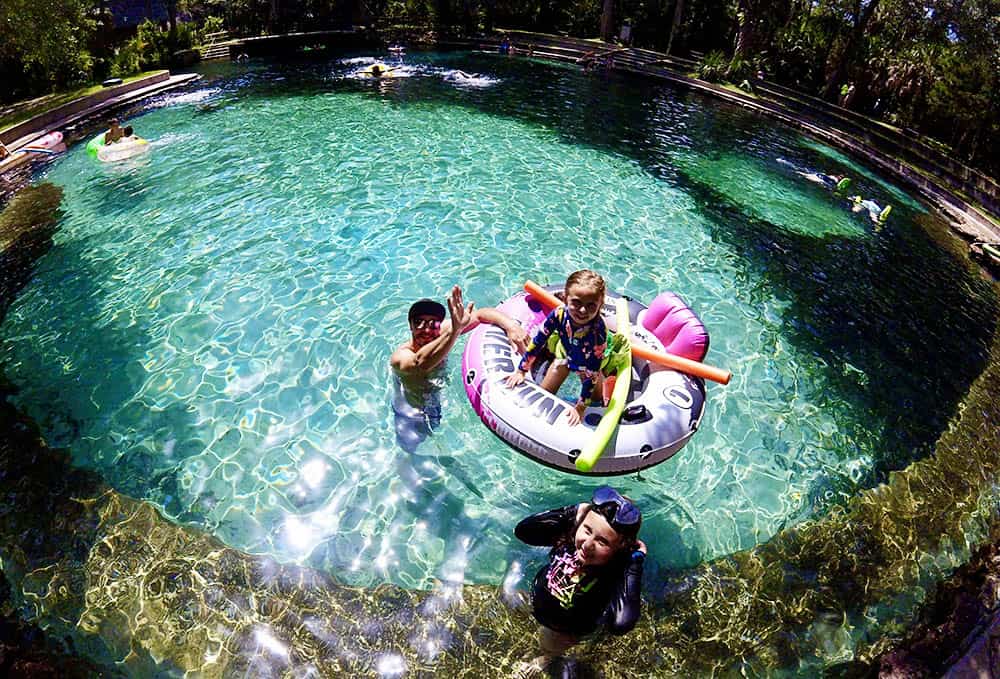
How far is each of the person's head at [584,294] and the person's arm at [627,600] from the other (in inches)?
70.2

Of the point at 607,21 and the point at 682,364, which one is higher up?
the point at 607,21

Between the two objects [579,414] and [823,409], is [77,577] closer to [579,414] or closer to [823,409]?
[579,414]

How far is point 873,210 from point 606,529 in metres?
13.0

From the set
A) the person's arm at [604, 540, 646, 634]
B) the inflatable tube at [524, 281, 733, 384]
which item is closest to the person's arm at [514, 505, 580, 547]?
the person's arm at [604, 540, 646, 634]

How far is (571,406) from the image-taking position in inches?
176

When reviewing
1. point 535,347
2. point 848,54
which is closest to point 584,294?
point 535,347

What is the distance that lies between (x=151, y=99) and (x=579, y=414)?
66.0 feet

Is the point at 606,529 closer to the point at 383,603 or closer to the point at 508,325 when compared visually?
the point at 383,603

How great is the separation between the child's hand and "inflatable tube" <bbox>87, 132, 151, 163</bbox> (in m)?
12.6

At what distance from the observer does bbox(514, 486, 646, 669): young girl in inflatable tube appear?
293 cm

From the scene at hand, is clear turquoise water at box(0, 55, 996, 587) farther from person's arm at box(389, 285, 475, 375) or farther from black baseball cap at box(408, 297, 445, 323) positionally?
black baseball cap at box(408, 297, 445, 323)

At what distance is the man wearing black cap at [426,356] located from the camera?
16.1ft

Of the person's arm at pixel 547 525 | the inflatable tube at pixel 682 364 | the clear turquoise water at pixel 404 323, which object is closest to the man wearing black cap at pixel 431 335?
the clear turquoise water at pixel 404 323

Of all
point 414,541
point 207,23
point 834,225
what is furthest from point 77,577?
point 207,23
